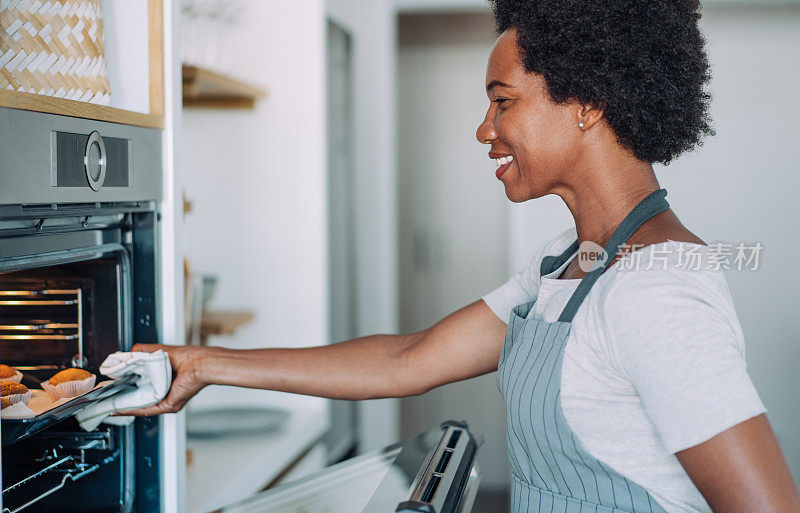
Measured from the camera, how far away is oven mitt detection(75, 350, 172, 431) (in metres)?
1.10

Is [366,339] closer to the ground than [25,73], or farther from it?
closer to the ground

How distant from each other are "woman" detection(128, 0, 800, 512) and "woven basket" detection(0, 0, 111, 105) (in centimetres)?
40

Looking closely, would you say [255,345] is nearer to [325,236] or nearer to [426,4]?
[325,236]

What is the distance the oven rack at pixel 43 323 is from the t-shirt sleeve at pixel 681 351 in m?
0.72

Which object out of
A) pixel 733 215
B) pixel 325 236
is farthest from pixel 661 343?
pixel 733 215

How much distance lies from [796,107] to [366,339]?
2476 millimetres

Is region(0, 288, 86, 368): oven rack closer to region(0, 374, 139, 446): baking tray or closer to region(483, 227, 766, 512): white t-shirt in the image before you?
region(0, 374, 139, 446): baking tray

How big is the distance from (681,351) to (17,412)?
0.71 meters

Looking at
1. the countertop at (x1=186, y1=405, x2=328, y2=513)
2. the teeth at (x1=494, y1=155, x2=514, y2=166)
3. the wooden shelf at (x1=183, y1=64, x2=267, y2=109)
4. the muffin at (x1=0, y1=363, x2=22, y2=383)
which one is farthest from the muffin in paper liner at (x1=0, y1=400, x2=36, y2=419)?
the wooden shelf at (x1=183, y1=64, x2=267, y2=109)

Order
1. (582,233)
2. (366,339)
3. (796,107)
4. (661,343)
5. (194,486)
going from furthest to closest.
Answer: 1. (796,107)
2. (194,486)
3. (366,339)
4. (582,233)
5. (661,343)

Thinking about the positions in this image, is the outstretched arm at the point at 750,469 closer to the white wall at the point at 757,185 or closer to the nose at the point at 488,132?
the nose at the point at 488,132

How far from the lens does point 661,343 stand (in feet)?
2.81

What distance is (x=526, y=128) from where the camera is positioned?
3.57 ft

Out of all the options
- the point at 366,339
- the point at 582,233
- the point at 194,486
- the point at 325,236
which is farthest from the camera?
the point at 325,236
